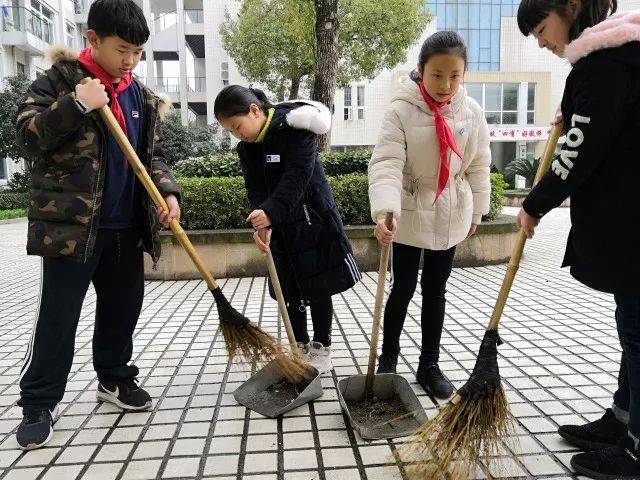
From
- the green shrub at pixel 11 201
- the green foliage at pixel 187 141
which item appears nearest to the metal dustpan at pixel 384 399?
the green shrub at pixel 11 201

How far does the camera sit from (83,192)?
7.01 feet

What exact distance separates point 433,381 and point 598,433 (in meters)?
0.76

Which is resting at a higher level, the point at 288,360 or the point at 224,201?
the point at 224,201

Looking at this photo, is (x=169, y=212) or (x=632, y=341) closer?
(x=632, y=341)

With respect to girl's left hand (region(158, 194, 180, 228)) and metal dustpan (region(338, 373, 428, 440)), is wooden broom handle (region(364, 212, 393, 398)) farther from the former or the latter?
girl's left hand (region(158, 194, 180, 228))

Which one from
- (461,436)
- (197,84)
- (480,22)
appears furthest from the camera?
(480,22)

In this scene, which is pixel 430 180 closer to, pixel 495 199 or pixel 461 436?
pixel 461 436

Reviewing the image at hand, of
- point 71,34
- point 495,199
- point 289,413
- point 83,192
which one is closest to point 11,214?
point 495,199

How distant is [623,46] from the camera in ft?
5.09

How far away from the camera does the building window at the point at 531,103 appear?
28.9m

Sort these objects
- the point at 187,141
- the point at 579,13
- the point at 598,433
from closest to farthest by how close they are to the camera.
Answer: the point at 579,13 → the point at 598,433 → the point at 187,141

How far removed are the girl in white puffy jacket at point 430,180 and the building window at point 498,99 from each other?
28.2 metres

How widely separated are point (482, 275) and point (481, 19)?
1231 inches

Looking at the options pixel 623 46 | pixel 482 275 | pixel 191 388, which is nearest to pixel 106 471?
pixel 191 388
